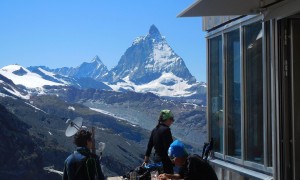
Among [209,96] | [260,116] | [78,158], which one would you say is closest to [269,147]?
[260,116]

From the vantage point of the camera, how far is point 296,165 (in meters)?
4.93

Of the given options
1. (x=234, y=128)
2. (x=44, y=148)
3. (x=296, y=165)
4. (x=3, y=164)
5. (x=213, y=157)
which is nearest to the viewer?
(x=296, y=165)

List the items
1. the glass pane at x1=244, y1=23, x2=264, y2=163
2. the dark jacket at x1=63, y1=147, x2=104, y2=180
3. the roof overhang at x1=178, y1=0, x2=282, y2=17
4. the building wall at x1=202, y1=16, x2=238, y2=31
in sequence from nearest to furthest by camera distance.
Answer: the roof overhang at x1=178, y1=0, x2=282, y2=17 → the dark jacket at x1=63, y1=147, x2=104, y2=180 → the glass pane at x1=244, y1=23, x2=264, y2=163 → the building wall at x1=202, y1=16, x2=238, y2=31

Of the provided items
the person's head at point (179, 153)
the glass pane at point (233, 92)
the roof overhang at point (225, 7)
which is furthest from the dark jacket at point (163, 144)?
the person's head at point (179, 153)

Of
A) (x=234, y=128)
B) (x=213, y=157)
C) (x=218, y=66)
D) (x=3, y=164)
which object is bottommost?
(x=3, y=164)

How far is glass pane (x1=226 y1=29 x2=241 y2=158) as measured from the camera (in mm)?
6367

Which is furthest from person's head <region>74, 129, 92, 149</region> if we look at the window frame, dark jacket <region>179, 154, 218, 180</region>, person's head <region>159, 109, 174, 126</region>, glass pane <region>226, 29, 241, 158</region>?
person's head <region>159, 109, 174, 126</region>

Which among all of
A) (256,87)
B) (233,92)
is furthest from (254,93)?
(233,92)

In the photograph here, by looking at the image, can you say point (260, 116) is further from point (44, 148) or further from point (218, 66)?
point (44, 148)

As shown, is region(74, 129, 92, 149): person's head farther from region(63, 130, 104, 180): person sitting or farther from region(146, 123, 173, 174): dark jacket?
region(146, 123, 173, 174): dark jacket

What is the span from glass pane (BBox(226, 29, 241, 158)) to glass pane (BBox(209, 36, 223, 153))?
1.22ft

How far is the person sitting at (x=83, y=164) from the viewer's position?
517 centimetres

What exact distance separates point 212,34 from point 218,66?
470 mm

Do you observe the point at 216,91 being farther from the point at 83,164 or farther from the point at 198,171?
the point at 198,171
